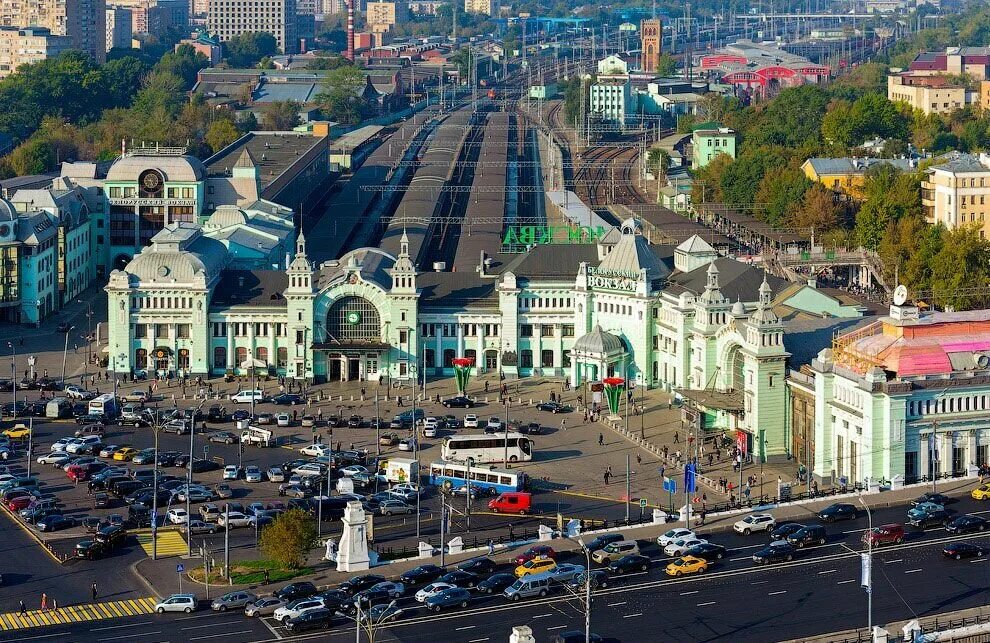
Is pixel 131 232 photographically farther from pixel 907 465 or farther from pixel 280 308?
pixel 907 465

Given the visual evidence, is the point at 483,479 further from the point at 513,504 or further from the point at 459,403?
the point at 459,403

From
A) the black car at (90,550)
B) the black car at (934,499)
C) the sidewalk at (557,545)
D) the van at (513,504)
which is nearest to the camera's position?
the sidewalk at (557,545)

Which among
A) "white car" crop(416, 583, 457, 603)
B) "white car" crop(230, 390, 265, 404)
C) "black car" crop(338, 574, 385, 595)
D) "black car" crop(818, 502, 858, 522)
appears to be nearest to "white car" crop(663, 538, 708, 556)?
"black car" crop(818, 502, 858, 522)

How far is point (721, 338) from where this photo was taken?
9206 cm

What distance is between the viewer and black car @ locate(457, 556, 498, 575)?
222 feet

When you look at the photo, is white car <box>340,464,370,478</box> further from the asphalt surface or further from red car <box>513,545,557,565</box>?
the asphalt surface

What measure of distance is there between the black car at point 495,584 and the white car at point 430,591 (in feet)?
3.97

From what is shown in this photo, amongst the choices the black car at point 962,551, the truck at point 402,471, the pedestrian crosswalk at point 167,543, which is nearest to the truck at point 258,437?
the truck at point 402,471

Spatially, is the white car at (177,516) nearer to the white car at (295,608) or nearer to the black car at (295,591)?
the black car at (295,591)

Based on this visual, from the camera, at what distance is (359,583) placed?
217 feet

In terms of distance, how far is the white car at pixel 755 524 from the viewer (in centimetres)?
7150

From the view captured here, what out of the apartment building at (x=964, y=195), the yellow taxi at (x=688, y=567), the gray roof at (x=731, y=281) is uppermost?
the apartment building at (x=964, y=195)

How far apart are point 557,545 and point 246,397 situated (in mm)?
30358

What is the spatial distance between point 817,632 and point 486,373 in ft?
148
